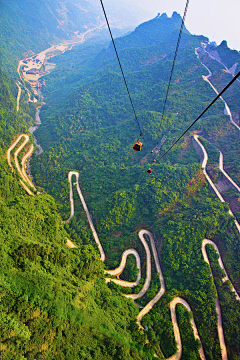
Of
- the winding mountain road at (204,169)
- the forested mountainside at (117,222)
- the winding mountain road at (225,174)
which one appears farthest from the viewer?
the winding mountain road at (225,174)

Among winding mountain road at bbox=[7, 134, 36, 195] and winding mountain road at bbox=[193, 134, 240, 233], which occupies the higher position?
winding mountain road at bbox=[7, 134, 36, 195]

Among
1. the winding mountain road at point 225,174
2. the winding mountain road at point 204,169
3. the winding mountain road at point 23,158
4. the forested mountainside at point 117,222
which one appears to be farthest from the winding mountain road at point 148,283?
the winding mountain road at point 225,174

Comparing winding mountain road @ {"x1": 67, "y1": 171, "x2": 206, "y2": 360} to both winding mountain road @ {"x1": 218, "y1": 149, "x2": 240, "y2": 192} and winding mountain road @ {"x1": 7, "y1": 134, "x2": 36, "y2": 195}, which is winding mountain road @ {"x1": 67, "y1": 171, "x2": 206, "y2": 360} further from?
winding mountain road @ {"x1": 218, "y1": 149, "x2": 240, "y2": 192}

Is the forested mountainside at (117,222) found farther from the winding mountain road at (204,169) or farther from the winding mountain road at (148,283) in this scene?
the winding mountain road at (204,169)

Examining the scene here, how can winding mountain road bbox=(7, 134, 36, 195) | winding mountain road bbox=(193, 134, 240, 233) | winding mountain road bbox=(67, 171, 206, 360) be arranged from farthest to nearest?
winding mountain road bbox=(7, 134, 36, 195), winding mountain road bbox=(193, 134, 240, 233), winding mountain road bbox=(67, 171, 206, 360)

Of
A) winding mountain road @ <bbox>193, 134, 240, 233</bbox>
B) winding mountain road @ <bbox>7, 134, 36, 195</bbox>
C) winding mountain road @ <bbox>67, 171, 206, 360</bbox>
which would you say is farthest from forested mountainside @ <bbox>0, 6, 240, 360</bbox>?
winding mountain road @ <bbox>193, 134, 240, 233</bbox>

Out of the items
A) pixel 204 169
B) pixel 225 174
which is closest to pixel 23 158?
pixel 204 169

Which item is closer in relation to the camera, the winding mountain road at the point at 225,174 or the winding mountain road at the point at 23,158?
the winding mountain road at the point at 225,174

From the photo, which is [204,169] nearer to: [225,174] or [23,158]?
[225,174]
